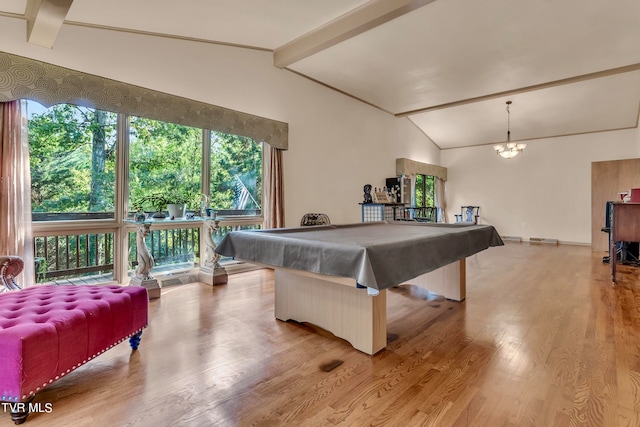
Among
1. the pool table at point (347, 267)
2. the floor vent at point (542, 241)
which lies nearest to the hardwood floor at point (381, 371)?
the pool table at point (347, 267)

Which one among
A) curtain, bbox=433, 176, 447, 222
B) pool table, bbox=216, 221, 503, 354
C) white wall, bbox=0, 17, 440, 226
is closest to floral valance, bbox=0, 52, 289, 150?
white wall, bbox=0, 17, 440, 226

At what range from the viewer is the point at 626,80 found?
565 cm

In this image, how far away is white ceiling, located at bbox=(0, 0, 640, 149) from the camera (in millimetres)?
3480

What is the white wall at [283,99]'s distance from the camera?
3.33m

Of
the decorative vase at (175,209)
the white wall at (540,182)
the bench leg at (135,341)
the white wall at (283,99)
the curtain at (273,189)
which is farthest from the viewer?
the white wall at (540,182)

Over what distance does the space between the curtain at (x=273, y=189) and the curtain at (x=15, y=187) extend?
2.78 meters

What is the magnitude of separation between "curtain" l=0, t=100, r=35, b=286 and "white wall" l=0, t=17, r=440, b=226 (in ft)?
2.11

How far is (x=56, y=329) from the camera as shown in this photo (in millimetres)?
1547

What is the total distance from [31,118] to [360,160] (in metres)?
5.41

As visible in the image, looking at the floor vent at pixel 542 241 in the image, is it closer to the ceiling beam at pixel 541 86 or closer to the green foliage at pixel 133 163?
the ceiling beam at pixel 541 86

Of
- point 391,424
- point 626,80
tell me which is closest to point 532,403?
point 391,424

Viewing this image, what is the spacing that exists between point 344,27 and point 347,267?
138 inches

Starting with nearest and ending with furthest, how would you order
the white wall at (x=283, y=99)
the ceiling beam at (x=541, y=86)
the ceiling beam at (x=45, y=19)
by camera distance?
the ceiling beam at (x=45, y=19), the white wall at (x=283, y=99), the ceiling beam at (x=541, y=86)

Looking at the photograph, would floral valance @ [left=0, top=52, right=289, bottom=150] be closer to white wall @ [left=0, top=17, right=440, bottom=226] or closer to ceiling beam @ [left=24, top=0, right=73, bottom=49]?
white wall @ [left=0, top=17, right=440, bottom=226]
